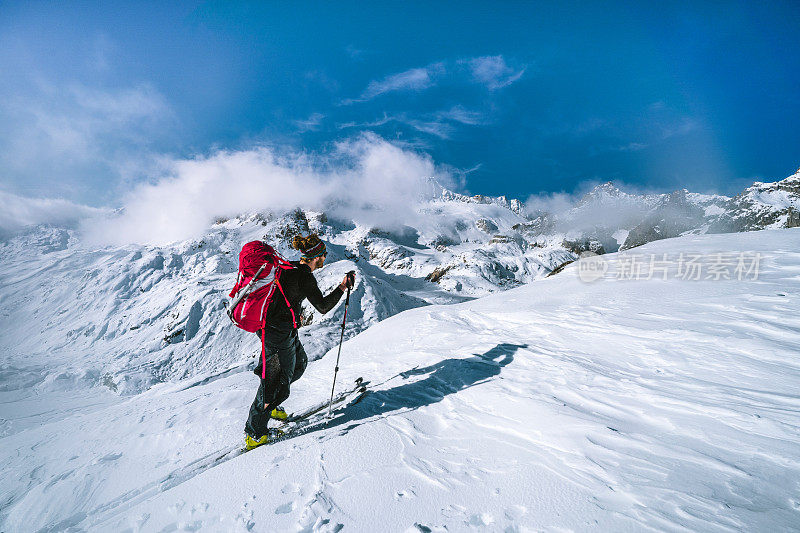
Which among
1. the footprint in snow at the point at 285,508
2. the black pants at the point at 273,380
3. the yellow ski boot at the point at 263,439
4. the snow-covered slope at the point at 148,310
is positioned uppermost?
the black pants at the point at 273,380

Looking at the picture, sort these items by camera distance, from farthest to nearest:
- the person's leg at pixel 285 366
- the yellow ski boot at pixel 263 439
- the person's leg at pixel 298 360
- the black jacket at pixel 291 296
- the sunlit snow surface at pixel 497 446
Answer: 1. the person's leg at pixel 298 360
2. the person's leg at pixel 285 366
3. the black jacket at pixel 291 296
4. the yellow ski boot at pixel 263 439
5. the sunlit snow surface at pixel 497 446

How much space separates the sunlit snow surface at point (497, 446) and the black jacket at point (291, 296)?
1.42 meters

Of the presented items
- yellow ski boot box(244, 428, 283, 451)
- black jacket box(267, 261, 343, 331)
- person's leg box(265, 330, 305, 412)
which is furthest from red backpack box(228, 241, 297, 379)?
yellow ski boot box(244, 428, 283, 451)

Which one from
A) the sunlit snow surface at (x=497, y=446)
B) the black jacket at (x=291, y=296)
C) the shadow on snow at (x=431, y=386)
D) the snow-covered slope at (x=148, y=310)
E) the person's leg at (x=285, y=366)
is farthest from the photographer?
the snow-covered slope at (x=148, y=310)

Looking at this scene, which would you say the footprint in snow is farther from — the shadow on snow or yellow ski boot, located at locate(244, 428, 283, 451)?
yellow ski boot, located at locate(244, 428, 283, 451)

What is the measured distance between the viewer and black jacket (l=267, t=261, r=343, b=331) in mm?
3889

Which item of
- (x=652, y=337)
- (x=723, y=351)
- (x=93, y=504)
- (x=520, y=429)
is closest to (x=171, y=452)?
(x=93, y=504)

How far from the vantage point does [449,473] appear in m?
2.79

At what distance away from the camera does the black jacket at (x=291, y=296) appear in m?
3.89

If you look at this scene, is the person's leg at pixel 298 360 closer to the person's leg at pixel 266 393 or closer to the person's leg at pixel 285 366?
the person's leg at pixel 285 366

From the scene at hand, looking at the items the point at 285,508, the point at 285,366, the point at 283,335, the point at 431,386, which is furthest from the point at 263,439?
the point at 431,386

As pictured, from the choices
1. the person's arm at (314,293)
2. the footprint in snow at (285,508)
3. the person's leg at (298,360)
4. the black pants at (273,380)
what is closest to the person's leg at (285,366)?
the black pants at (273,380)

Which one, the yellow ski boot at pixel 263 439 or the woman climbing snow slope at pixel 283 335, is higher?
the woman climbing snow slope at pixel 283 335

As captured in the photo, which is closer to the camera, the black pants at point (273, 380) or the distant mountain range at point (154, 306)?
the black pants at point (273, 380)
